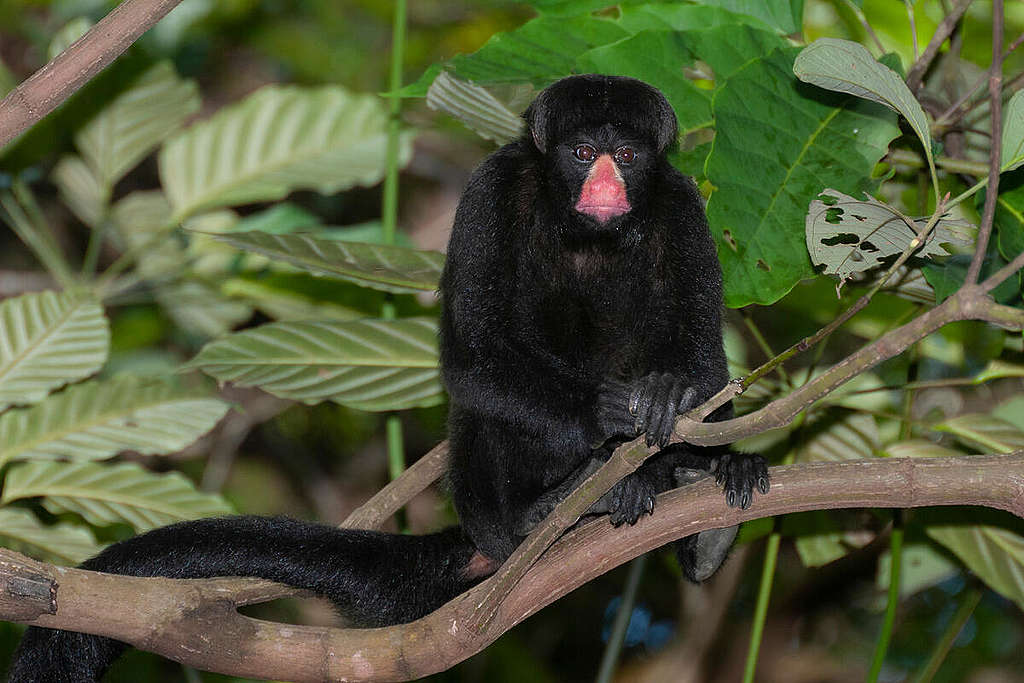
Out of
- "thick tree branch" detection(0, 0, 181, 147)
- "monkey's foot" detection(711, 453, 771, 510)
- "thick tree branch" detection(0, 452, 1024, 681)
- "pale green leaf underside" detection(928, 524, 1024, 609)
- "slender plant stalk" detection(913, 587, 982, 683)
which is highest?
"thick tree branch" detection(0, 0, 181, 147)

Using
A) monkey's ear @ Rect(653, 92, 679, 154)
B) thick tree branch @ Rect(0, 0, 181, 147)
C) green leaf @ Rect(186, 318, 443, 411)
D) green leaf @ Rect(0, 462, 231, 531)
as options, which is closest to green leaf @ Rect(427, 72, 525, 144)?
monkey's ear @ Rect(653, 92, 679, 154)

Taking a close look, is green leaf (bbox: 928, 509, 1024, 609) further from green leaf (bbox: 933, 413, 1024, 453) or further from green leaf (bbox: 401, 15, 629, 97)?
green leaf (bbox: 401, 15, 629, 97)

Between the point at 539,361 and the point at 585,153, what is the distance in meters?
0.49

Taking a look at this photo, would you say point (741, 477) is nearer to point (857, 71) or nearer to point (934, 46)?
point (857, 71)

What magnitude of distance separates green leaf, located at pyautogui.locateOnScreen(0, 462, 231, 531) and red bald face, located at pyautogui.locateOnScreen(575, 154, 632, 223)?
116cm

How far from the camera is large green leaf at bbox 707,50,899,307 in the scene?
2219mm

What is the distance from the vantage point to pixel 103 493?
266cm

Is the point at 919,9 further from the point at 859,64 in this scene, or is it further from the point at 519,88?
the point at 859,64

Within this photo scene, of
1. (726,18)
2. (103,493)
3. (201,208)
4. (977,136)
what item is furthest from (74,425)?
(977,136)

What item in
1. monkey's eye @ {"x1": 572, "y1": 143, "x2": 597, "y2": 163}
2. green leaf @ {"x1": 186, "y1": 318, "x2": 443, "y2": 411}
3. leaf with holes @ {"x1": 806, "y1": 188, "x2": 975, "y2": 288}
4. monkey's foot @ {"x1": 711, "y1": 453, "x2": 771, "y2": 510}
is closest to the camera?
leaf with holes @ {"x1": 806, "y1": 188, "x2": 975, "y2": 288}

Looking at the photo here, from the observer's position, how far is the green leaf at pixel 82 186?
11.8 feet

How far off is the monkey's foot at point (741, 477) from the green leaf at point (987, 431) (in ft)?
2.27

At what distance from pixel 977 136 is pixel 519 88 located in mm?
1259

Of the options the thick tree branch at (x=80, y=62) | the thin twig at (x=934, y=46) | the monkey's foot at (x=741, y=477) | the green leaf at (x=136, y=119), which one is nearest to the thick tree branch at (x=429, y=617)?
the monkey's foot at (x=741, y=477)
